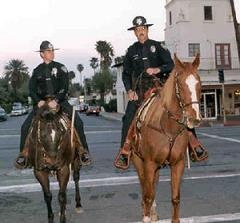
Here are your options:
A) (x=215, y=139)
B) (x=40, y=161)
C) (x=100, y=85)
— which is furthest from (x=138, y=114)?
(x=100, y=85)

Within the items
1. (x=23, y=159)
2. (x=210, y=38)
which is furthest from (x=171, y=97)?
(x=210, y=38)

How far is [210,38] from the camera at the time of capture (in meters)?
47.2

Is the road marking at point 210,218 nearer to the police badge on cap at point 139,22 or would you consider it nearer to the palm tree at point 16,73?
the police badge on cap at point 139,22

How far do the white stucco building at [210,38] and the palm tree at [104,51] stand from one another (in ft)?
263

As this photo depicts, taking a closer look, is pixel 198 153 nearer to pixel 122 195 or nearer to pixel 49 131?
pixel 49 131

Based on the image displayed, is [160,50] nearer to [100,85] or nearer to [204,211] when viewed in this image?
[204,211]

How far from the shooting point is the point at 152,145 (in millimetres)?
6781

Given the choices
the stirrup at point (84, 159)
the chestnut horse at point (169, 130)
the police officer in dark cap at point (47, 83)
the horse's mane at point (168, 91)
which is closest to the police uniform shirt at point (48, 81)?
the police officer in dark cap at point (47, 83)

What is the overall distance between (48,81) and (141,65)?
1.48 m

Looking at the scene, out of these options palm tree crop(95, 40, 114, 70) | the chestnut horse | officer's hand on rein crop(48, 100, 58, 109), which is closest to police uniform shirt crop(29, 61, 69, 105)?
officer's hand on rein crop(48, 100, 58, 109)

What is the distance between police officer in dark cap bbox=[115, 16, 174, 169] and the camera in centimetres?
777

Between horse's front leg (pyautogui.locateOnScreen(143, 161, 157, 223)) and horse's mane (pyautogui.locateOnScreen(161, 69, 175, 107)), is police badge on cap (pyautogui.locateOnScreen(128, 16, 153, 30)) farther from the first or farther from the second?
horse's front leg (pyautogui.locateOnScreen(143, 161, 157, 223))

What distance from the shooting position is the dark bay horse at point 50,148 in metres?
7.54

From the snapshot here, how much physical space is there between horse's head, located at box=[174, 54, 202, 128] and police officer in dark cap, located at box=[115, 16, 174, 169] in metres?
1.46
